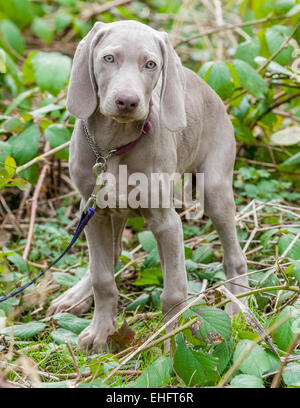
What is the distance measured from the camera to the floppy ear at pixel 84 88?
8.65ft

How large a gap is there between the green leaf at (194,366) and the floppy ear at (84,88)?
1.08 metres

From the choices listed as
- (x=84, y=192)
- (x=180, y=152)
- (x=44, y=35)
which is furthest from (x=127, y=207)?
(x=44, y=35)

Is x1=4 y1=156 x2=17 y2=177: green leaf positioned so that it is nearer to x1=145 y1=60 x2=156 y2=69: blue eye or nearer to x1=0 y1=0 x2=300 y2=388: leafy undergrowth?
x1=0 y1=0 x2=300 y2=388: leafy undergrowth

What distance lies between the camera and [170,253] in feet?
9.51

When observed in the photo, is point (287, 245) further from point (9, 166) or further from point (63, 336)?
point (9, 166)

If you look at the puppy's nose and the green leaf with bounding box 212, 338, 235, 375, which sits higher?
the puppy's nose

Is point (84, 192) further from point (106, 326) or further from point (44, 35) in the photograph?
point (44, 35)

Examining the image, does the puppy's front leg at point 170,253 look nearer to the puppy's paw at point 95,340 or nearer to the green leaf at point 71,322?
the puppy's paw at point 95,340

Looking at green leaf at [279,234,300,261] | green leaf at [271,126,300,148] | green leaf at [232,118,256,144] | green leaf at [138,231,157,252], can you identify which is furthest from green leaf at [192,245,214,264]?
green leaf at [271,126,300,148]

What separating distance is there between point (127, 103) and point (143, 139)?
1.45 feet

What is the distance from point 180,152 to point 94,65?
825 mm

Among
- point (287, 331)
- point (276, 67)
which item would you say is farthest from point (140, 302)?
point (276, 67)

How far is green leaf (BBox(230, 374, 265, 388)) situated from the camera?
2.20m

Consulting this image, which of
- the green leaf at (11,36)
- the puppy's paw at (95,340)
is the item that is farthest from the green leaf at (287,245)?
the green leaf at (11,36)
